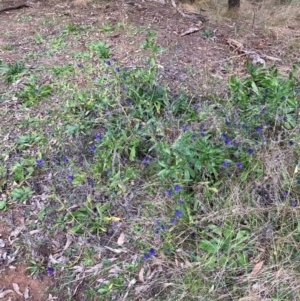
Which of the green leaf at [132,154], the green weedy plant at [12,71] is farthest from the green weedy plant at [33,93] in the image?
the green leaf at [132,154]

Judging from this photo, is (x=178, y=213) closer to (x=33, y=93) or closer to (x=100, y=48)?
(x=33, y=93)

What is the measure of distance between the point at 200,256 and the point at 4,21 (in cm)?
393

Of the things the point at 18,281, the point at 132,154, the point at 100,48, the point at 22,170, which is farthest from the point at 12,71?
the point at 18,281

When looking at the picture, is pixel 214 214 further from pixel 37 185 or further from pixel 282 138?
pixel 37 185

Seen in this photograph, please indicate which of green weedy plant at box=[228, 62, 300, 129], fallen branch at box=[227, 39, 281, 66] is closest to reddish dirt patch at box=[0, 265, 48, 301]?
green weedy plant at box=[228, 62, 300, 129]

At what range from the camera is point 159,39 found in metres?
4.07

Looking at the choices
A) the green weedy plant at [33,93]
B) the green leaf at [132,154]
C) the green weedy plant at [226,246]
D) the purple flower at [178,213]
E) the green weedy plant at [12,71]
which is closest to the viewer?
the green weedy plant at [226,246]

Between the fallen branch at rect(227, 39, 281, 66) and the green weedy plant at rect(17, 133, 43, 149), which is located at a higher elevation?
the fallen branch at rect(227, 39, 281, 66)

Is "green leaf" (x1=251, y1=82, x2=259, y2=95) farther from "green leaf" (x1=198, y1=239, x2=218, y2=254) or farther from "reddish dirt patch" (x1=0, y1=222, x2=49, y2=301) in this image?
"reddish dirt patch" (x1=0, y1=222, x2=49, y2=301)

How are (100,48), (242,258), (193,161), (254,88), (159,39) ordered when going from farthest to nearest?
(159,39) → (100,48) → (254,88) → (193,161) → (242,258)

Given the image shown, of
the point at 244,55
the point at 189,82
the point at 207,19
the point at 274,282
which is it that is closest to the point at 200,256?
the point at 274,282

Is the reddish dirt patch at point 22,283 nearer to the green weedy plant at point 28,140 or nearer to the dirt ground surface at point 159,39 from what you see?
the dirt ground surface at point 159,39

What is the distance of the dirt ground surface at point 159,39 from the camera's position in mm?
3471

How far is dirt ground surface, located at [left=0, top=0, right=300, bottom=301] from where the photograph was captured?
3.47 meters
